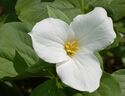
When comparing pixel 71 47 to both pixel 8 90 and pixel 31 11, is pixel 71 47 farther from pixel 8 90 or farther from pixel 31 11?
pixel 8 90

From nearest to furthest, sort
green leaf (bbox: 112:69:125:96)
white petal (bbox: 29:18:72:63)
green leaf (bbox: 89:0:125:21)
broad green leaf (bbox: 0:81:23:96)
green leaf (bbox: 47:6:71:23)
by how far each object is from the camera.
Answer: white petal (bbox: 29:18:72:63), green leaf (bbox: 47:6:71:23), green leaf (bbox: 112:69:125:96), green leaf (bbox: 89:0:125:21), broad green leaf (bbox: 0:81:23:96)

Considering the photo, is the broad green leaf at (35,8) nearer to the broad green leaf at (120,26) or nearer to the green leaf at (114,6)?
the green leaf at (114,6)

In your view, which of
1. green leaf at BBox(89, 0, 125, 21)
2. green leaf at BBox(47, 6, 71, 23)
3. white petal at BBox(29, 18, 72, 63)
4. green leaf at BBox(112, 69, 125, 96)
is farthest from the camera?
green leaf at BBox(89, 0, 125, 21)

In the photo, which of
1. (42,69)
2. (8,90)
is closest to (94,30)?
(42,69)

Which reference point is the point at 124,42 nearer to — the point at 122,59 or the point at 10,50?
the point at 122,59

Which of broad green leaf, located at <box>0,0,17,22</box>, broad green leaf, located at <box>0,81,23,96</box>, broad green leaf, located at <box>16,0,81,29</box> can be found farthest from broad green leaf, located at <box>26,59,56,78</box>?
broad green leaf, located at <box>0,0,17,22</box>

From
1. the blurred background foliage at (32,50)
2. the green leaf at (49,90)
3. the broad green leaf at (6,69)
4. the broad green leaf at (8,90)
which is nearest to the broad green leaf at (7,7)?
the blurred background foliage at (32,50)

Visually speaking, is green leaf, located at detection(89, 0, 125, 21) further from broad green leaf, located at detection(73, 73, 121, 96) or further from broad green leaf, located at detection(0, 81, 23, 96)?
broad green leaf, located at detection(0, 81, 23, 96)

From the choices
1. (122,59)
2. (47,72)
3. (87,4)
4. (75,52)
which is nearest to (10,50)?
(47,72)
